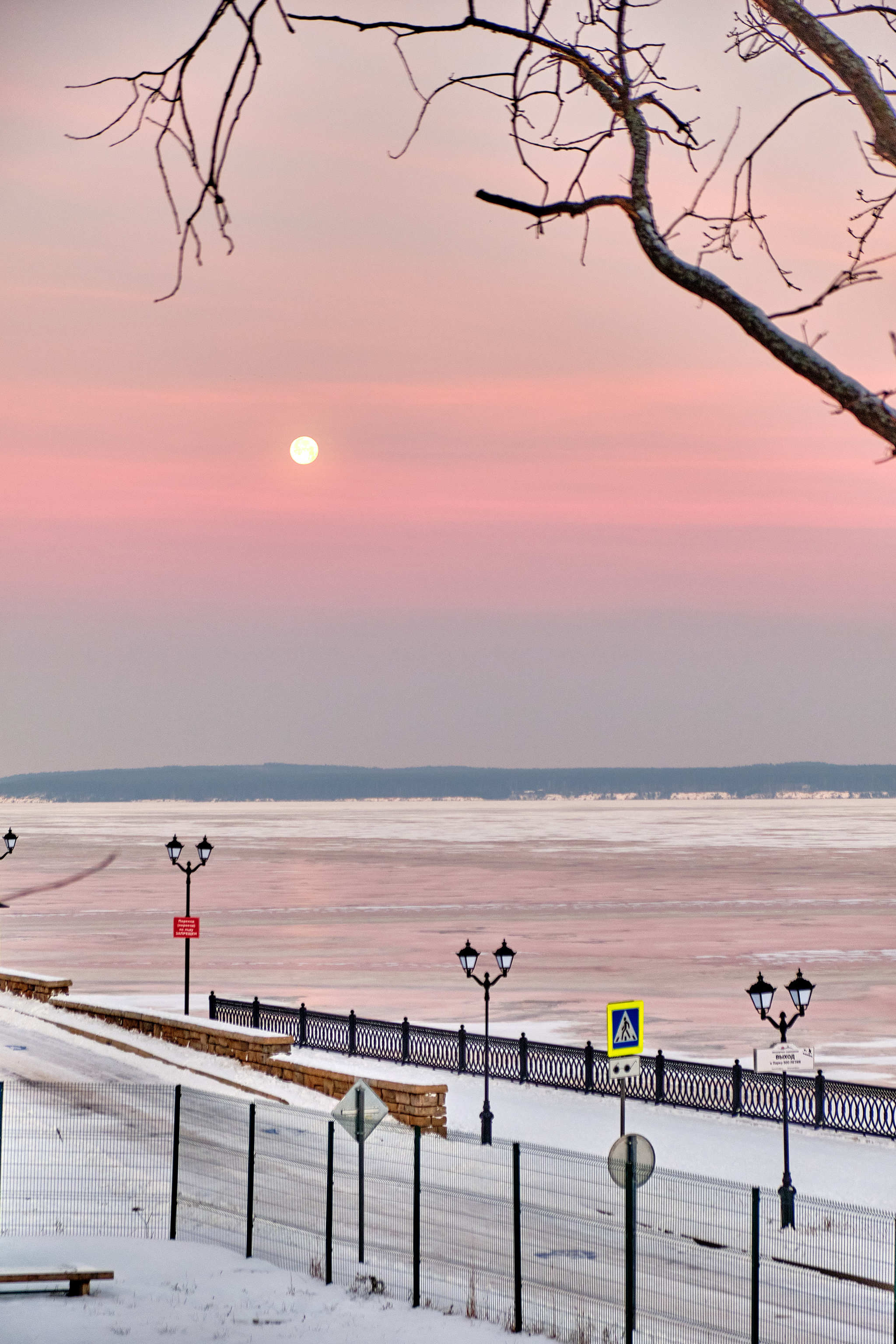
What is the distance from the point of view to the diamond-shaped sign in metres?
14.1

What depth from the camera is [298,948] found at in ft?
188

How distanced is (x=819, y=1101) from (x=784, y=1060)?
6484 millimetres

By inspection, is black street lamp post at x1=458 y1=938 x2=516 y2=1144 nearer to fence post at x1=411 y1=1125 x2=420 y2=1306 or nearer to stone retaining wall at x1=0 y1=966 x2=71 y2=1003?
fence post at x1=411 y1=1125 x2=420 y2=1306

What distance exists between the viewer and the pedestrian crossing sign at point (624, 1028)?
19.1 m

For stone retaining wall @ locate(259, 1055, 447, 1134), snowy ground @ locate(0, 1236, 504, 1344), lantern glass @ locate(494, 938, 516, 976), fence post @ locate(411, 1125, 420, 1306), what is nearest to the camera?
snowy ground @ locate(0, 1236, 504, 1344)

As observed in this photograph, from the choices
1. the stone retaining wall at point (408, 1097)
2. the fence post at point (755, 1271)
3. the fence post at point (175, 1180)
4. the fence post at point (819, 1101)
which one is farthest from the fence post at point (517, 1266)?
the fence post at point (819, 1101)

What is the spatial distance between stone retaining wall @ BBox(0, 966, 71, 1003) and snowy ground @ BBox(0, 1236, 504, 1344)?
65.1ft

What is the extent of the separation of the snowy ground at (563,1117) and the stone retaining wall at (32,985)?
4.23m

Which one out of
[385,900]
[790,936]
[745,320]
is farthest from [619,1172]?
[385,900]

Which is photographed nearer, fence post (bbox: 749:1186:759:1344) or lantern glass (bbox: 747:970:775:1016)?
fence post (bbox: 749:1186:759:1344)

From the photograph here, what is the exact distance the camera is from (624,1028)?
63.0 feet

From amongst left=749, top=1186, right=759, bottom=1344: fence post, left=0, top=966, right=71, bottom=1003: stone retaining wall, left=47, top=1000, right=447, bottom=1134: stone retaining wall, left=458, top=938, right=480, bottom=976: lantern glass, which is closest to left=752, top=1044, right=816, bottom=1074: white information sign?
left=749, top=1186, right=759, bottom=1344: fence post

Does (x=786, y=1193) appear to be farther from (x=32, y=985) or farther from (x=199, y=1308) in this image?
(x=32, y=985)

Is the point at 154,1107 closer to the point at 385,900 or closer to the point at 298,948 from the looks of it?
the point at 298,948
